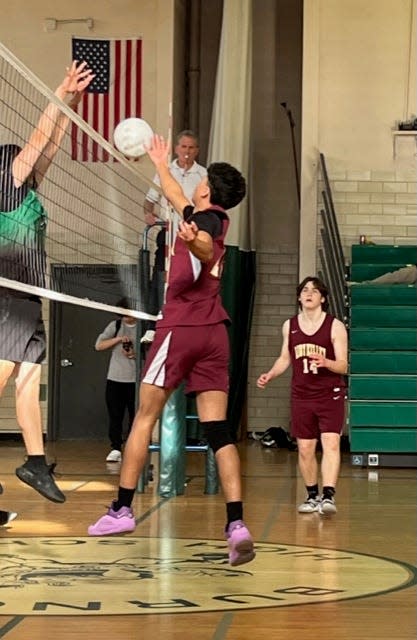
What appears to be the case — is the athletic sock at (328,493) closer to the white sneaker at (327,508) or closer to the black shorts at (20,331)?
the white sneaker at (327,508)

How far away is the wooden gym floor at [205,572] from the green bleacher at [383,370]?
11.1 feet

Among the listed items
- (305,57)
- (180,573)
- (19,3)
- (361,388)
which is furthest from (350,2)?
(180,573)

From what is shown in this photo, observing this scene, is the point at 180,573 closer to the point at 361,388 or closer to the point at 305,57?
the point at 361,388

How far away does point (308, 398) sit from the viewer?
9.26 metres

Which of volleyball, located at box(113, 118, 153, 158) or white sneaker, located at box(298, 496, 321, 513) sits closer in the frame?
white sneaker, located at box(298, 496, 321, 513)

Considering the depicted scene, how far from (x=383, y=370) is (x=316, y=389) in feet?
17.6

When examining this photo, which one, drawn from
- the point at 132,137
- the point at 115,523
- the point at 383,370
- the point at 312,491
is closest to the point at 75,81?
the point at 115,523

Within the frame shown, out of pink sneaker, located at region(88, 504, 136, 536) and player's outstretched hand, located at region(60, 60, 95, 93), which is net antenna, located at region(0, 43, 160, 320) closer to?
player's outstretched hand, located at region(60, 60, 95, 93)

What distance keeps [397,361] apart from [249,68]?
419 cm

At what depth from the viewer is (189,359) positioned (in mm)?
6078

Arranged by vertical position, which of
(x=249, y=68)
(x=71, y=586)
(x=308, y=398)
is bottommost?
(x=71, y=586)

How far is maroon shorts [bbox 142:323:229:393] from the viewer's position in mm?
6055

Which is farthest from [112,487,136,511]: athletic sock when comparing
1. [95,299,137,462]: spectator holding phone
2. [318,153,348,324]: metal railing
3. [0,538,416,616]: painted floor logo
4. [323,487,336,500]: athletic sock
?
[318,153,348,324]: metal railing

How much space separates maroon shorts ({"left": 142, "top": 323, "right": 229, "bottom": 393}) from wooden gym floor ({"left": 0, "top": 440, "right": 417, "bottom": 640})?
0.89 m
